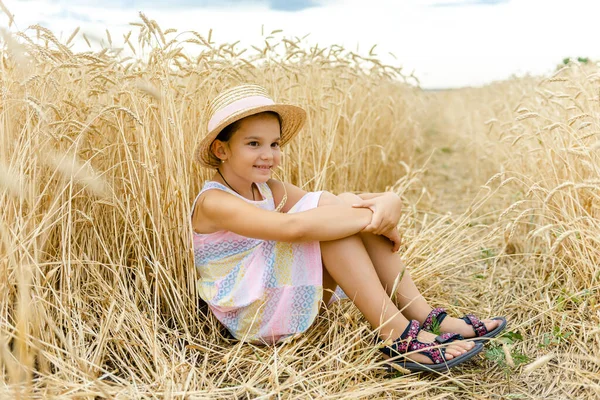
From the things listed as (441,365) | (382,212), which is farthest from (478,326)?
(382,212)

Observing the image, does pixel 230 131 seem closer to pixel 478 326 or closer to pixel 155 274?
pixel 155 274

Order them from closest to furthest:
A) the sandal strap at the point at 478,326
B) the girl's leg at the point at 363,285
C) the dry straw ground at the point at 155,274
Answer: the dry straw ground at the point at 155,274 < the girl's leg at the point at 363,285 < the sandal strap at the point at 478,326

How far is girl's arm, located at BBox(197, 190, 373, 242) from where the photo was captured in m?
1.76

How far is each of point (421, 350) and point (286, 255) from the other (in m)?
0.53

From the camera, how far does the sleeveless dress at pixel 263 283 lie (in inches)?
73.6

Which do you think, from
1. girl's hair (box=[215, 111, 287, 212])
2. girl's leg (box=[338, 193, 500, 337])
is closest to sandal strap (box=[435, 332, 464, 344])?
girl's leg (box=[338, 193, 500, 337])

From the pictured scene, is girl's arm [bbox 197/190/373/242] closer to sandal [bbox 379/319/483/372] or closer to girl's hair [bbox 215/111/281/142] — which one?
girl's hair [bbox 215/111/281/142]

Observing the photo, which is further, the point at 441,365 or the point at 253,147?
the point at 253,147

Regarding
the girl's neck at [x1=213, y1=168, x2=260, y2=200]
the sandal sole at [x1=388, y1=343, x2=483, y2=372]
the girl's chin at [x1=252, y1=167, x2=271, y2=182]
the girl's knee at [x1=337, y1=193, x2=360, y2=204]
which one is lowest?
the sandal sole at [x1=388, y1=343, x2=483, y2=372]

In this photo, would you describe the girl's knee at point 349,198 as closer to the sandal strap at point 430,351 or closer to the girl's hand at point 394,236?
the girl's hand at point 394,236

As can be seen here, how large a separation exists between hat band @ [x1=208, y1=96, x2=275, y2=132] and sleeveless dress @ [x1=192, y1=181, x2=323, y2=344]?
0.22m

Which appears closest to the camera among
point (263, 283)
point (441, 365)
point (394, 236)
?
point (441, 365)

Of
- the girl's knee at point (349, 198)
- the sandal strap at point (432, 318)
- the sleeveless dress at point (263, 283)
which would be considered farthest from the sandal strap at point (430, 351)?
the girl's knee at point (349, 198)

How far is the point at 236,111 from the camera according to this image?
6.02 ft
